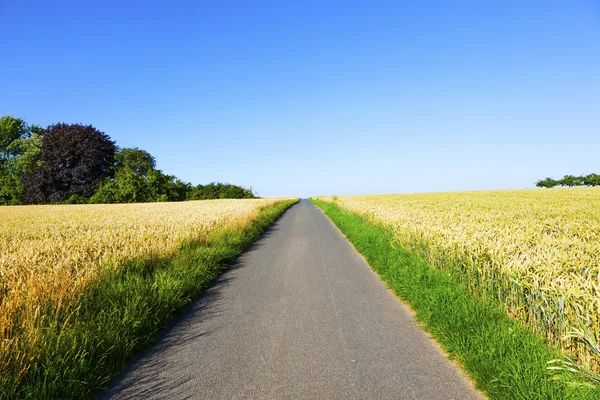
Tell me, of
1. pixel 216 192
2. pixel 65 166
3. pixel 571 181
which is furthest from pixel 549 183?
pixel 65 166

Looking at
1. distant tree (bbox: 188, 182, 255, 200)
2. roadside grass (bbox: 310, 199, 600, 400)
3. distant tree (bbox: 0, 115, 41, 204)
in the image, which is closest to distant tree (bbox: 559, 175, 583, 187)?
distant tree (bbox: 188, 182, 255, 200)

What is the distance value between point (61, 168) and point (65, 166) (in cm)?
63

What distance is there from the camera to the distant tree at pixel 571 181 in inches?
2670

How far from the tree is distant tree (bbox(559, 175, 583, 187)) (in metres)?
93.4

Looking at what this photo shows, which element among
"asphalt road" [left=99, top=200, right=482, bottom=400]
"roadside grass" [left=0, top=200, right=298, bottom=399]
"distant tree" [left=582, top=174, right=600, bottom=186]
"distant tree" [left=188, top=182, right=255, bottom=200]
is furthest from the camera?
"distant tree" [left=188, top=182, right=255, bottom=200]

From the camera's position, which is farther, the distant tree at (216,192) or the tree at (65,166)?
the distant tree at (216,192)

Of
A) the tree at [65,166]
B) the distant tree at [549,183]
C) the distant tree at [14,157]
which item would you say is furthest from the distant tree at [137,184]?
the distant tree at [549,183]

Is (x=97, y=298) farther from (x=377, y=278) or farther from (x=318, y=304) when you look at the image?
(x=377, y=278)

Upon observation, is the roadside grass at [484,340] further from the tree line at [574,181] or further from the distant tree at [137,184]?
the tree line at [574,181]

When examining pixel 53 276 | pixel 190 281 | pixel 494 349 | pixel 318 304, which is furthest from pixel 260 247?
pixel 494 349

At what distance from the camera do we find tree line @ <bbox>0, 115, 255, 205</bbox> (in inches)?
1882

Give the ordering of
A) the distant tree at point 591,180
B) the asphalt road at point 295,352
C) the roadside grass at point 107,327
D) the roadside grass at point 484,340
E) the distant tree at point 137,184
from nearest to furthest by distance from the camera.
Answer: the roadside grass at point 484,340, the roadside grass at point 107,327, the asphalt road at point 295,352, the distant tree at point 137,184, the distant tree at point 591,180

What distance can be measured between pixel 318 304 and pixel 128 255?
4309 millimetres

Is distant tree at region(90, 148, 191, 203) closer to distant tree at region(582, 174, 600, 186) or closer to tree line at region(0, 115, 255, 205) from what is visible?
tree line at region(0, 115, 255, 205)
